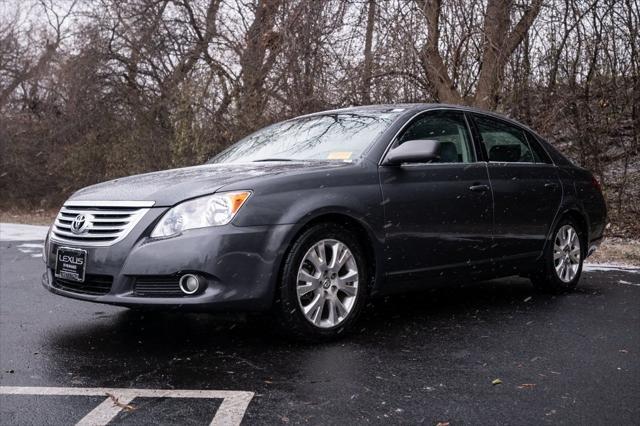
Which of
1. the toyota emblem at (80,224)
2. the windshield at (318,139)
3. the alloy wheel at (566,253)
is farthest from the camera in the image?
the alloy wheel at (566,253)

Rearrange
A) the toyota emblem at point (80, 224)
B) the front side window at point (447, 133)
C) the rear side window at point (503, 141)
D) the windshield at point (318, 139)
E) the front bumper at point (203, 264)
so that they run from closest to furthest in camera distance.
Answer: the front bumper at point (203, 264)
the toyota emblem at point (80, 224)
the windshield at point (318, 139)
the front side window at point (447, 133)
the rear side window at point (503, 141)

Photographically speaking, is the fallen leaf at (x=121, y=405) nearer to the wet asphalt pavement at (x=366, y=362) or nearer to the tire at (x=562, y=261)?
the wet asphalt pavement at (x=366, y=362)

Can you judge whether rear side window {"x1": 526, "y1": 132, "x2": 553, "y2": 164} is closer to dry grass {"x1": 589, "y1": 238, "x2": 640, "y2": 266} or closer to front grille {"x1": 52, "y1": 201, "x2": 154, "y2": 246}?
dry grass {"x1": 589, "y1": 238, "x2": 640, "y2": 266}

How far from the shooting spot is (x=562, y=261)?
6324mm

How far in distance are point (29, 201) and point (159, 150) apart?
799 centimetres

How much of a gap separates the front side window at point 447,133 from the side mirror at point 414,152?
0.45 m

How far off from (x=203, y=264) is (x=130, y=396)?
0.87 m

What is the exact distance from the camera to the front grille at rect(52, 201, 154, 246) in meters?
4.20

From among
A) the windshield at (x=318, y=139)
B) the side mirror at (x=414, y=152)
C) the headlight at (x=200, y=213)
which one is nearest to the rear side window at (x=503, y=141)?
the windshield at (x=318, y=139)

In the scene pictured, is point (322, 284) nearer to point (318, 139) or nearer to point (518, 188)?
point (318, 139)

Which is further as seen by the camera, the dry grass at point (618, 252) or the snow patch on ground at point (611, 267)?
the dry grass at point (618, 252)

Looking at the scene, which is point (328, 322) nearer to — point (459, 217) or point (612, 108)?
point (459, 217)

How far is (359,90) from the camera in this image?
12.3 meters

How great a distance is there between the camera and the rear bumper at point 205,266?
4043 millimetres
